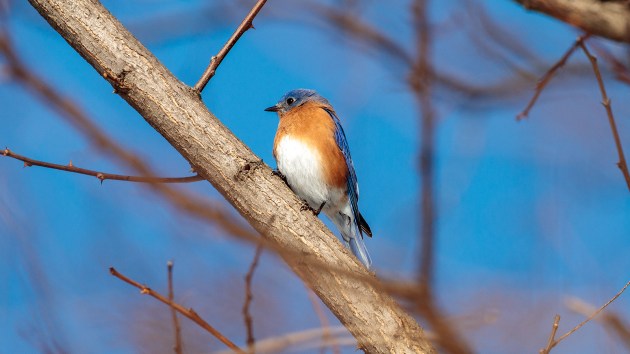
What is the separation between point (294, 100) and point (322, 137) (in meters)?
0.88

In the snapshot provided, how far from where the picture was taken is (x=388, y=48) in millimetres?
1498

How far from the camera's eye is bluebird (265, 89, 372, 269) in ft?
16.6

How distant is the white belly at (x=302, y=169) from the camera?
500 cm

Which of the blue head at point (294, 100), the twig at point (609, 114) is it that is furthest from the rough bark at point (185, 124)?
the blue head at point (294, 100)

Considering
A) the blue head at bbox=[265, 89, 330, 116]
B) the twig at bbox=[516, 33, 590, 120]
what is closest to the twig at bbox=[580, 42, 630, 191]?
the twig at bbox=[516, 33, 590, 120]

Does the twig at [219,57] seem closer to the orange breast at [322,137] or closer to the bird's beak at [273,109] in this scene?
the orange breast at [322,137]

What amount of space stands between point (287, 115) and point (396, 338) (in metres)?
3.01

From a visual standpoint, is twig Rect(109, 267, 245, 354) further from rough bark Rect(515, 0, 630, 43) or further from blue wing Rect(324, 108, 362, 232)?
blue wing Rect(324, 108, 362, 232)

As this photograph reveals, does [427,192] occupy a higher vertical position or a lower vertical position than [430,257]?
higher

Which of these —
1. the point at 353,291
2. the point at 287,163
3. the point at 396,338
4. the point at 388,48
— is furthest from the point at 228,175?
the point at 388,48

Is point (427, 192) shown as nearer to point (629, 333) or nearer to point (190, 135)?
point (629, 333)

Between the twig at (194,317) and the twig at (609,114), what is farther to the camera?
the twig at (194,317)

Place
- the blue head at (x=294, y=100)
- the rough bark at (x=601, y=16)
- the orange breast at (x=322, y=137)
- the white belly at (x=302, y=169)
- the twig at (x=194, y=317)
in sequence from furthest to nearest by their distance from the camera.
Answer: the blue head at (x=294, y=100), the orange breast at (x=322, y=137), the white belly at (x=302, y=169), the twig at (x=194, y=317), the rough bark at (x=601, y=16)

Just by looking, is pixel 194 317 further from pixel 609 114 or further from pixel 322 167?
pixel 322 167
